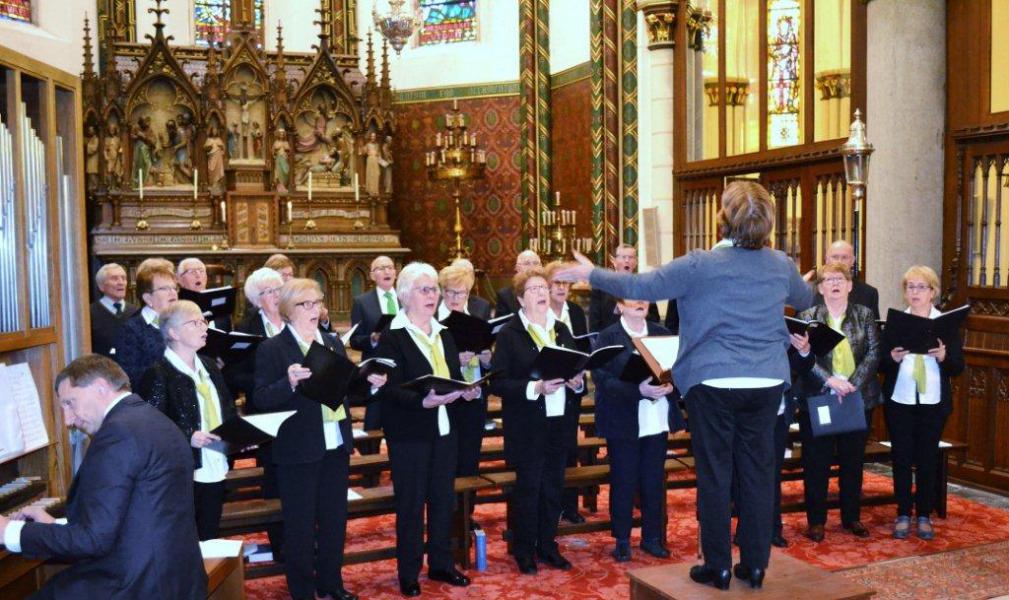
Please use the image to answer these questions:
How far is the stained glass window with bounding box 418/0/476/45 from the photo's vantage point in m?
14.9

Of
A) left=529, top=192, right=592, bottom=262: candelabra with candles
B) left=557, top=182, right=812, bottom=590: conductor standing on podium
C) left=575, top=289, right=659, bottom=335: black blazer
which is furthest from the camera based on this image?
left=529, top=192, right=592, bottom=262: candelabra with candles

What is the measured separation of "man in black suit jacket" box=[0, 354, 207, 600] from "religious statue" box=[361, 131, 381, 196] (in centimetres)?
1064

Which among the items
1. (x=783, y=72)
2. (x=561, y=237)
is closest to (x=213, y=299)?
(x=783, y=72)

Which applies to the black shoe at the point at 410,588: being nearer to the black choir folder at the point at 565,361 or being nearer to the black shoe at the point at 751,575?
the black choir folder at the point at 565,361

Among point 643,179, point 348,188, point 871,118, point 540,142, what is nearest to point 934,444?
point 871,118

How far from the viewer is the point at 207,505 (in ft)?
13.9

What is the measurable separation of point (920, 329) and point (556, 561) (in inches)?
84.3

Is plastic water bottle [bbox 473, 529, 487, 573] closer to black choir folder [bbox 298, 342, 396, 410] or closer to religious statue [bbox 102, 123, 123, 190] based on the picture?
black choir folder [bbox 298, 342, 396, 410]

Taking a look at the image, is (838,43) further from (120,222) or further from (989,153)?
(120,222)

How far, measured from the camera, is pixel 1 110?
4113 mm

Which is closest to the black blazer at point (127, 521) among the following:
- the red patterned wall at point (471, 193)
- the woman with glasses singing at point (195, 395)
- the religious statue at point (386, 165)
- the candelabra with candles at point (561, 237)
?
the woman with glasses singing at point (195, 395)

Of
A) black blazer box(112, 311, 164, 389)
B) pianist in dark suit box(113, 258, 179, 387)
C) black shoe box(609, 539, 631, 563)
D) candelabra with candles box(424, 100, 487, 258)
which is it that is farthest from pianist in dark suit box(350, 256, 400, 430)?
candelabra with candles box(424, 100, 487, 258)

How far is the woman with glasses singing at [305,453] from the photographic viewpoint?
14.1ft

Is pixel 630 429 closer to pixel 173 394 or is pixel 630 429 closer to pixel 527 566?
pixel 527 566
